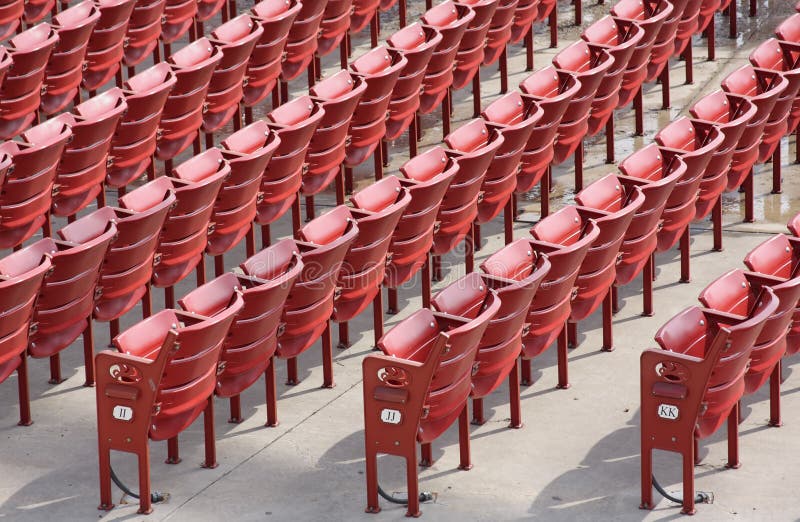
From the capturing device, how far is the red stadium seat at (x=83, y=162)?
6.89 m

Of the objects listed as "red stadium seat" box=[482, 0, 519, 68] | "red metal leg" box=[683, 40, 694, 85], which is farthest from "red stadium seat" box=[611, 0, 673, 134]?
"red metal leg" box=[683, 40, 694, 85]

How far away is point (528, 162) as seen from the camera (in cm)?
728

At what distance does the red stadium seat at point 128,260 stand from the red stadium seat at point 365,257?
2.45 feet

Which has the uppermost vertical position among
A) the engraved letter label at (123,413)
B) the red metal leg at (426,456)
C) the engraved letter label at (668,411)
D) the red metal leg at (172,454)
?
the engraved letter label at (123,413)

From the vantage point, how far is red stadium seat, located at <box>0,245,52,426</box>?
17.8 feet

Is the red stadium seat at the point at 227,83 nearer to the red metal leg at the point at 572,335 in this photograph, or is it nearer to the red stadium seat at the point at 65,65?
the red stadium seat at the point at 65,65

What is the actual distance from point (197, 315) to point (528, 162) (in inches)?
92.7

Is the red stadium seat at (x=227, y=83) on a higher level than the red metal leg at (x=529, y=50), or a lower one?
higher

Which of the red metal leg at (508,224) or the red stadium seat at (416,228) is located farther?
the red metal leg at (508,224)

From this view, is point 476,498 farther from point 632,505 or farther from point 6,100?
point 6,100

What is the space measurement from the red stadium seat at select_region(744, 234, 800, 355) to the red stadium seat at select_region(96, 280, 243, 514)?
200cm

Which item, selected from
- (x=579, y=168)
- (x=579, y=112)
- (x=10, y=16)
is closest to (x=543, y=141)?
(x=579, y=112)

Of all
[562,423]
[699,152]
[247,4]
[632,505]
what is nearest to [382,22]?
[247,4]

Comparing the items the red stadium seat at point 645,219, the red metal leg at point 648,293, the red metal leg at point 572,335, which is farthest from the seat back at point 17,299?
the red metal leg at point 648,293
